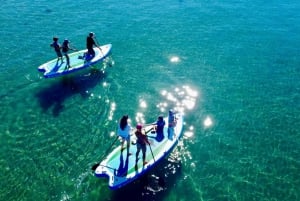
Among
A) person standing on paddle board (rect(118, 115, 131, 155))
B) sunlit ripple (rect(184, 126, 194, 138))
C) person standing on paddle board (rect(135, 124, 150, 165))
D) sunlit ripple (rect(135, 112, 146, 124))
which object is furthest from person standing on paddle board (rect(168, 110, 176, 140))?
person standing on paddle board (rect(118, 115, 131, 155))

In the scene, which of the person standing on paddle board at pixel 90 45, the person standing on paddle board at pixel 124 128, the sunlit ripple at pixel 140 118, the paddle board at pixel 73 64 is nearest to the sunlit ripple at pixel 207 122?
the sunlit ripple at pixel 140 118

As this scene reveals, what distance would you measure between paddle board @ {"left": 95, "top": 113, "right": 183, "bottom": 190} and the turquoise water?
83 cm

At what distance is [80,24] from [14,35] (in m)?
6.41

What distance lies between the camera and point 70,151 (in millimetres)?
19578

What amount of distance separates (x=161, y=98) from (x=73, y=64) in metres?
7.43

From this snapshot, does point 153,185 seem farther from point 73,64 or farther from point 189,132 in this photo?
point 73,64

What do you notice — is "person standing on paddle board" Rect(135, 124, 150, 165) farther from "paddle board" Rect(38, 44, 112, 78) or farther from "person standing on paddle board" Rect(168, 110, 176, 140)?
"paddle board" Rect(38, 44, 112, 78)

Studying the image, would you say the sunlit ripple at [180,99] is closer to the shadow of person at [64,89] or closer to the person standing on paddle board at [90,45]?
the shadow of person at [64,89]

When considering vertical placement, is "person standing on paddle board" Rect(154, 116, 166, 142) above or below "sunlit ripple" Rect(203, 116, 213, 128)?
above

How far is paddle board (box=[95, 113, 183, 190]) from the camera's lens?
660 inches

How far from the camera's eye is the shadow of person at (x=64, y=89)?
2317cm

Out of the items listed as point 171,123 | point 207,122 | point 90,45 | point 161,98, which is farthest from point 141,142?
point 90,45

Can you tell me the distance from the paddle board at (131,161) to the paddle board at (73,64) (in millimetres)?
8386

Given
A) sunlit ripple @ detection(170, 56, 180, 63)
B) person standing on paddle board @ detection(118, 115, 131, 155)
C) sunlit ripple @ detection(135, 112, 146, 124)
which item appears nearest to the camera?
person standing on paddle board @ detection(118, 115, 131, 155)
